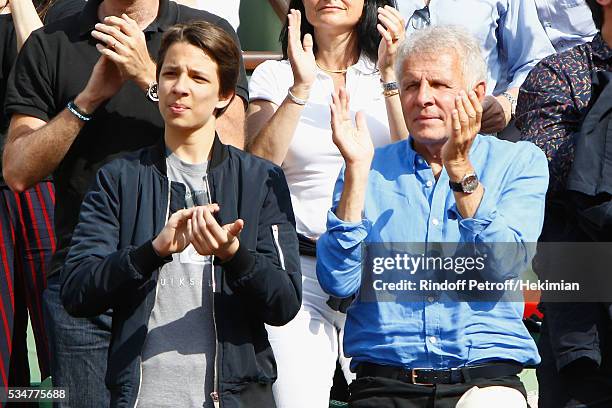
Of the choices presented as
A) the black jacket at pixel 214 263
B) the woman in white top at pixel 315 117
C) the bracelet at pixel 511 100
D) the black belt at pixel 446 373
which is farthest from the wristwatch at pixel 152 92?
the bracelet at pixel 511 100

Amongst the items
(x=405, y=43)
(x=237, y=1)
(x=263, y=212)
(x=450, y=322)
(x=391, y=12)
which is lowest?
(x=450, y=322)

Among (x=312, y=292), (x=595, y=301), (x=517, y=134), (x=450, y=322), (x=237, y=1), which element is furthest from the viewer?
(x=237, y=1)

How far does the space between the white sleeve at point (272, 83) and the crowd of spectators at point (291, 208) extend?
0.11 metres

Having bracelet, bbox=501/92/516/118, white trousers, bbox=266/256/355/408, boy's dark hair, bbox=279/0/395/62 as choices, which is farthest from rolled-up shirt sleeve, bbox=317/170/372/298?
bracelet, bbox=501/92/516/118

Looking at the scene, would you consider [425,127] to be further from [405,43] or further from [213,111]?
[213,111]

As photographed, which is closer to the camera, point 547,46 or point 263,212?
point 263,212

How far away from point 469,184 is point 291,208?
1.89ft

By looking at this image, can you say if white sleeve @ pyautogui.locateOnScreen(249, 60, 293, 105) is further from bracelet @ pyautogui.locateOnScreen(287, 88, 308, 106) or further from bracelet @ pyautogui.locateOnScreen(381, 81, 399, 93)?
bracelet @ pyautogui.locateOnScreen(381, 81, 399, 93)

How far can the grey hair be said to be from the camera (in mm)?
3916

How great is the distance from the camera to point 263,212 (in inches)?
147

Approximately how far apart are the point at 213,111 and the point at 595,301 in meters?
1.38

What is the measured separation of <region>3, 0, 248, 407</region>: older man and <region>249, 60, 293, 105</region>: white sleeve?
0.42 m

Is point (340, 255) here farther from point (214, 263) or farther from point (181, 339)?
point (181, 339)

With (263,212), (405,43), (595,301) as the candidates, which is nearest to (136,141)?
(263,212)
